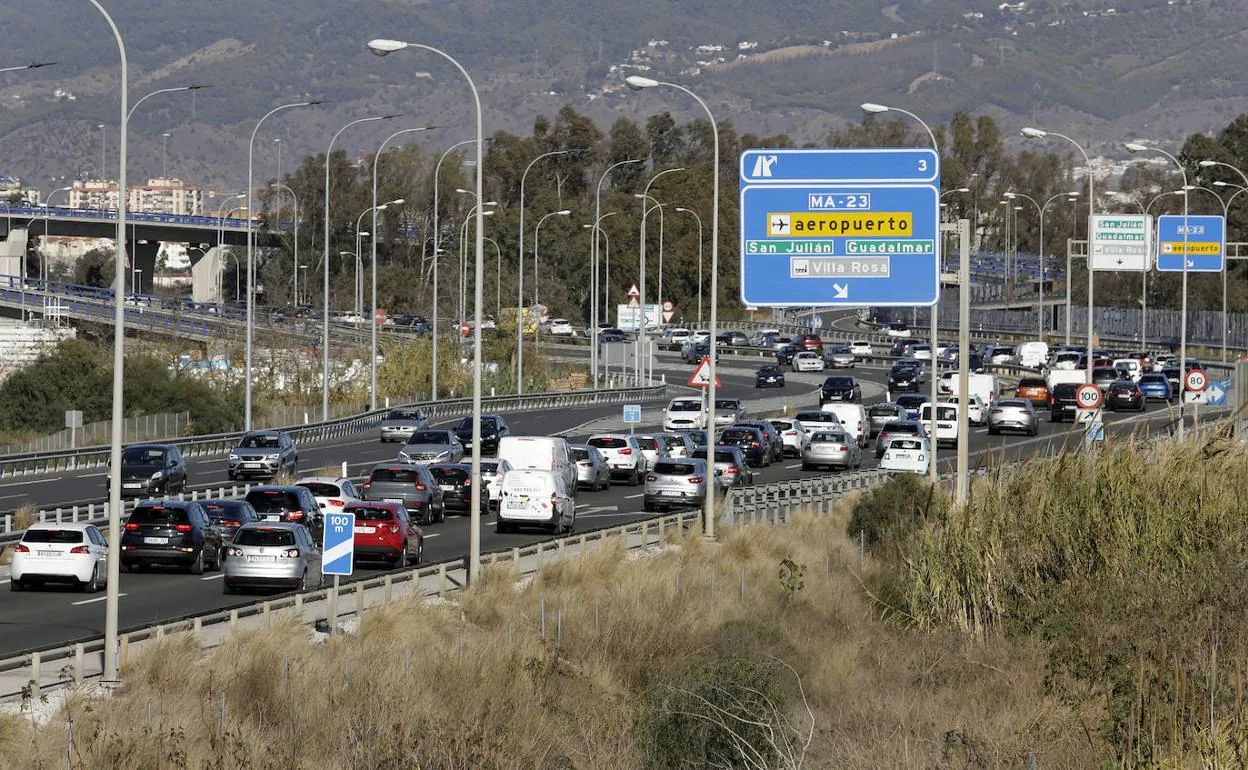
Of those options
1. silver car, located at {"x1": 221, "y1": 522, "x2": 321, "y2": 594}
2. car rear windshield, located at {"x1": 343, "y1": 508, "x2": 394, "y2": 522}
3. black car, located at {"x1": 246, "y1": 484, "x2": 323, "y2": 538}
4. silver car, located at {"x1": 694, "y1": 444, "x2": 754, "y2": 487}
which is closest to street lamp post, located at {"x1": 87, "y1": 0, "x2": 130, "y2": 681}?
silver car, located at {"x1": 221, "y1": 522, "x2": 321, "y2": 594}

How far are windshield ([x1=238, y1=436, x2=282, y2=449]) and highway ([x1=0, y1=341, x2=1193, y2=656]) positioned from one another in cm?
120

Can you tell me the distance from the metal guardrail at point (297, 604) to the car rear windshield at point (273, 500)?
5638 millimetres

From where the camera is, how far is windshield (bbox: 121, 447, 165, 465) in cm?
4928

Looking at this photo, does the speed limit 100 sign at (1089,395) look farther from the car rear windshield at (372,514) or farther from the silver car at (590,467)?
the car rear windshield at (372,514)

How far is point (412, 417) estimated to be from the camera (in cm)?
7162

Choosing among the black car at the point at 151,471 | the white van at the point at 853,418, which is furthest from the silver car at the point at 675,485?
the white van at the point at 853,418

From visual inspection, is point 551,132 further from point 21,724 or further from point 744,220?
point 21,724

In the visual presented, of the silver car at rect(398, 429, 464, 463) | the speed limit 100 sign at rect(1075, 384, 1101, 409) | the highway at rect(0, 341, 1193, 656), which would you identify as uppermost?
the speed limit 100 sign at rect(1075, 384, 1101, 409)

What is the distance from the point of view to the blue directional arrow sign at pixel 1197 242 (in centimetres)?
7306

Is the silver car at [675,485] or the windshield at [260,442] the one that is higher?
the windshield at [260,442]

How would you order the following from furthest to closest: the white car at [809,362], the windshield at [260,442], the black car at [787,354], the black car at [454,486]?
the black car at [787,354]
the white car at [809,362]
the windshield at [260,442]
the black car at [454,486]

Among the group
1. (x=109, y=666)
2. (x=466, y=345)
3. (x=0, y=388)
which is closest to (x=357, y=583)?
(x=109, y=666)

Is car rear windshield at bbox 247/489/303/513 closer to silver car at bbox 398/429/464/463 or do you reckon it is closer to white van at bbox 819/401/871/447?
silver car at bbox 398/429/464/463

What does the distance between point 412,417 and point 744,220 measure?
3859cm
